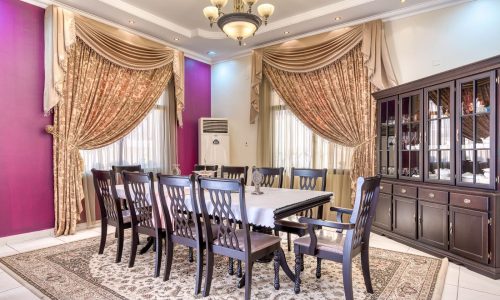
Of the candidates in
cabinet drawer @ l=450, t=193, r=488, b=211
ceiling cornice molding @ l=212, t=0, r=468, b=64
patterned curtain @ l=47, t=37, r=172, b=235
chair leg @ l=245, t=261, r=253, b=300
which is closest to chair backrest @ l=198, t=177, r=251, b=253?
chair leg @ l=245, t=261, r=253, b=300

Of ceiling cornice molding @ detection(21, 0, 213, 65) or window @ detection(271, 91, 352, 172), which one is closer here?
ceiling cornice molding @ detection(21, 0, 213, 65)

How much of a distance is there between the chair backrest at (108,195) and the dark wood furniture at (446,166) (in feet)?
11.1

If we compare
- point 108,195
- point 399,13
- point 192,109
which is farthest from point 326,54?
point 108,195

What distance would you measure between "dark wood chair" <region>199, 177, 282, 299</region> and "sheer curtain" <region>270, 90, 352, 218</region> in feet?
8.71

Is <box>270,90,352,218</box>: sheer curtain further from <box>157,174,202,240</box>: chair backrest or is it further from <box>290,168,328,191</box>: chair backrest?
<box>157,174,202,240</box>: chair backrest

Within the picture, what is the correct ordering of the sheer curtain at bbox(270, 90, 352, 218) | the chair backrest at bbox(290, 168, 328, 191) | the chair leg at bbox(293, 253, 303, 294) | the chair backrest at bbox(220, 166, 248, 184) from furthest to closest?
the sheer curtain at bbox(270, 90, 352, 218) → the chair backrest at bbox(220, 166, 248, 184) → the chair backrest at bbox(290, 168, 328, 191) → the chair leg at bbox(293, 253, 303, 294)

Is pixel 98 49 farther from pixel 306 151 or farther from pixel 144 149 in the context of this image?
pixel 306 151

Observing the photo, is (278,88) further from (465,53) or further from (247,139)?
(465,53)

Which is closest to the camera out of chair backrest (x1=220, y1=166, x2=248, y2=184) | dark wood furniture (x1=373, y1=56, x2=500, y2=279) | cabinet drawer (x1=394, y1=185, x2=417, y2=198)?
dark wood furniture (x1=373, y1=56, x2=500, y2=279)

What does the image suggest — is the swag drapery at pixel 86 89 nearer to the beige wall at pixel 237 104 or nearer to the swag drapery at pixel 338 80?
the beige wall at pixel 237 104

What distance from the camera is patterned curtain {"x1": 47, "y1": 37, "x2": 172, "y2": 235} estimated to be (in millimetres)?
4117

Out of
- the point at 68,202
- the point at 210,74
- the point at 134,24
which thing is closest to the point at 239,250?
the point at 68,202

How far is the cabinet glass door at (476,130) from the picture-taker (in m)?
2.90

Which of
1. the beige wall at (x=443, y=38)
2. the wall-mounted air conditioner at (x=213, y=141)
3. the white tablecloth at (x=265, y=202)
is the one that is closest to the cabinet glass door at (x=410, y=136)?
the beige wall at (x=443, y=38)
